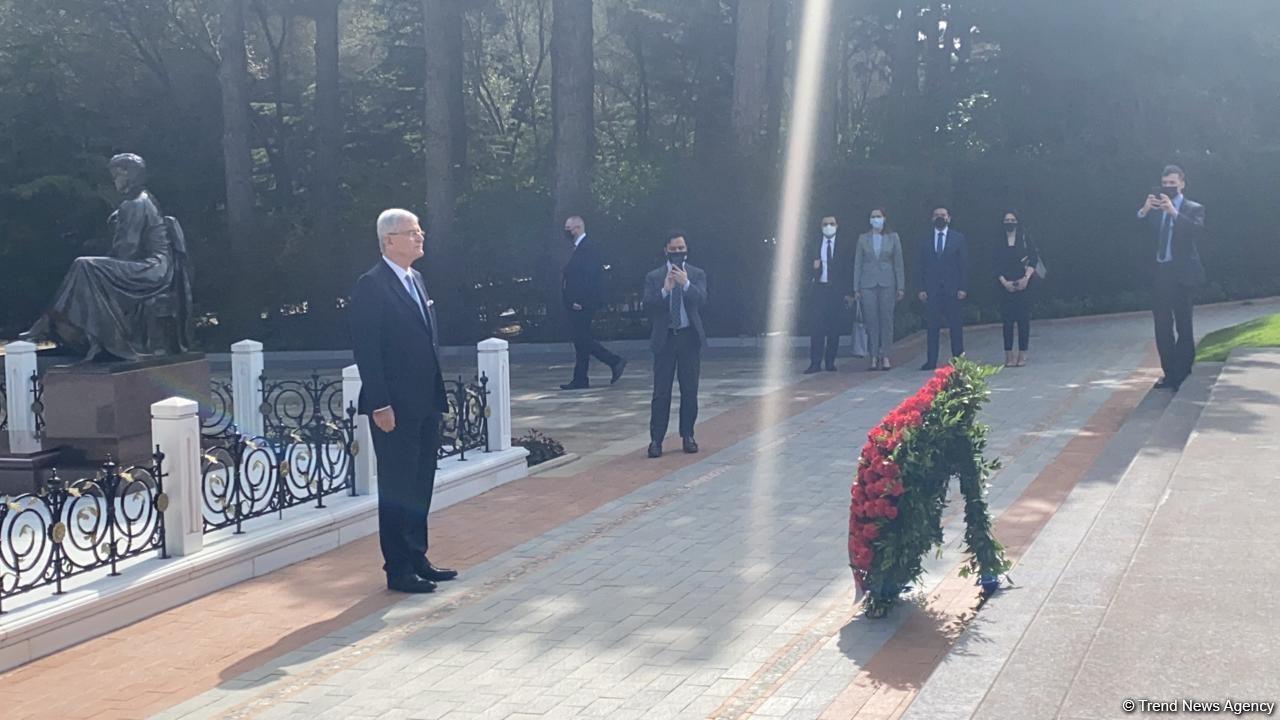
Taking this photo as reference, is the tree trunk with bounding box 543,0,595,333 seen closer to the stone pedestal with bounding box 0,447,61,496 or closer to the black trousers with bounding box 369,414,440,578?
the stone pedestal with bounding box 0,447,61,496

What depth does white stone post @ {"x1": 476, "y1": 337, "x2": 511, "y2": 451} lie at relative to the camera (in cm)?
1162

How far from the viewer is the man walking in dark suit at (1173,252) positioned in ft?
42.2

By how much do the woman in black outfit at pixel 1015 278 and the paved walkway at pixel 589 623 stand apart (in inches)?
247

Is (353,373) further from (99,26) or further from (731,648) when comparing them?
(99,26)

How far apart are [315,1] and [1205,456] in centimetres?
2763

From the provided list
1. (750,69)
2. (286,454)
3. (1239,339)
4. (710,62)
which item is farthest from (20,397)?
(710,62)

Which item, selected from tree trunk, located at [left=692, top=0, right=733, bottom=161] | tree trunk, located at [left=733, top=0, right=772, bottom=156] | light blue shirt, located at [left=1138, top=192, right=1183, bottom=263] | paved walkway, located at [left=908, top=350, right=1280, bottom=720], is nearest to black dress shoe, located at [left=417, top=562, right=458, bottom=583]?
paved walkway, located at [left=908, top=350, right=1280, bottom=720]

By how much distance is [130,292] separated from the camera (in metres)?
11.1

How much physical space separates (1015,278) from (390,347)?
11501 millimetres

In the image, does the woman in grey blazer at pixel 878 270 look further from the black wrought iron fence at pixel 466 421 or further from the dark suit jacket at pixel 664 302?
the black wrought iron fence at pixel 466 421

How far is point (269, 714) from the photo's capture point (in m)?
5.92

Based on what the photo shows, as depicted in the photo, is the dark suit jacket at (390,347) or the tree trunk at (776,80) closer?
the dark suit jacket at (390,347)

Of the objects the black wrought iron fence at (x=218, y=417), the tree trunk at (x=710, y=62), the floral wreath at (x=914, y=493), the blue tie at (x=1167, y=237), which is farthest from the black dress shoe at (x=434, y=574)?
the tree trunk at (x=710, y=62)

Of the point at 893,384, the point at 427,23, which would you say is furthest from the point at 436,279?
the point at 893,384
